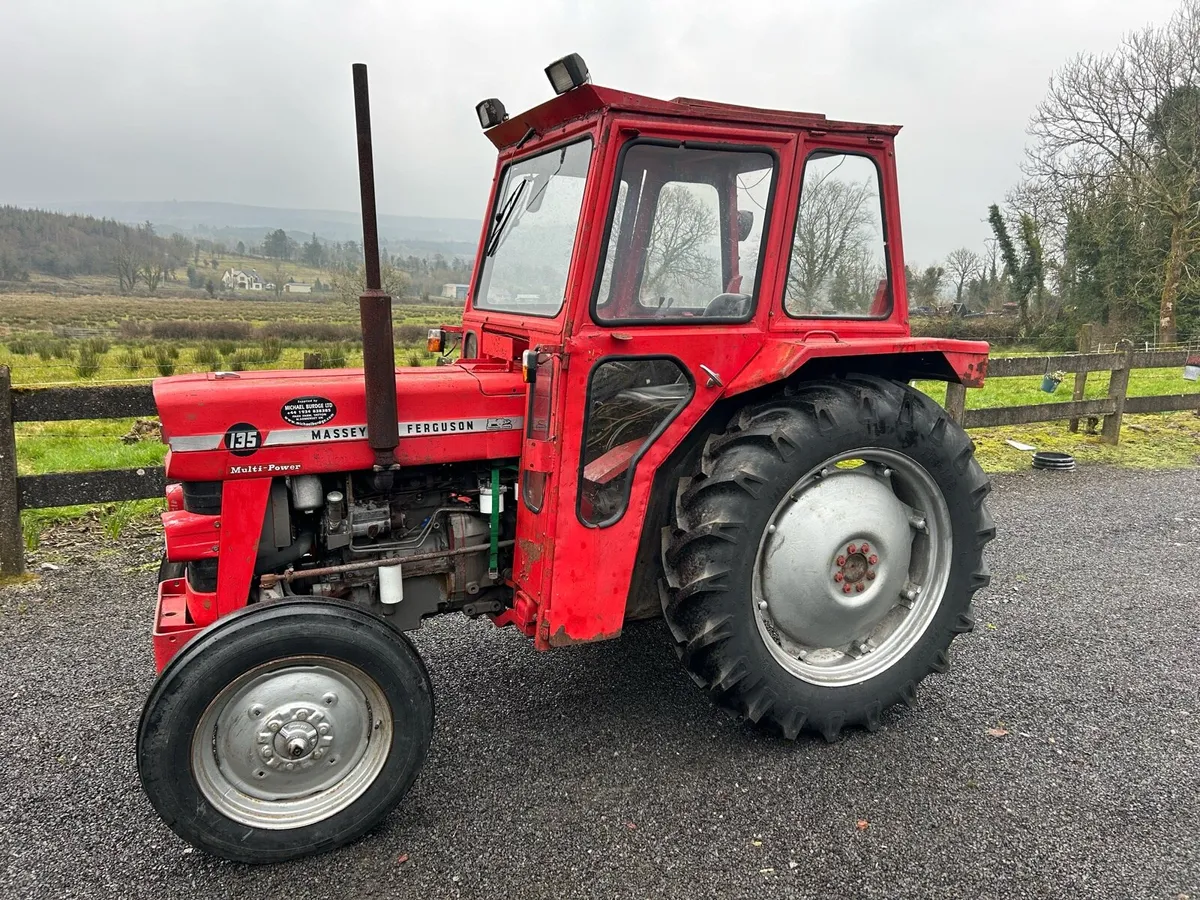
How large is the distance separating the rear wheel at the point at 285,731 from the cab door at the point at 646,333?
63 cm

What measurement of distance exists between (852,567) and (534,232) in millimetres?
1931

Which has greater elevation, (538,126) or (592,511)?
(538,126)

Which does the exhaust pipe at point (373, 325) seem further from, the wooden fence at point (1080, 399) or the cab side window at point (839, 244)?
the wooden fence at point (1080, 399)

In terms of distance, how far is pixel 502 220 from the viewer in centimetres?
352

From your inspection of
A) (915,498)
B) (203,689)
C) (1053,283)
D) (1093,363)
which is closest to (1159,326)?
(1053,283)

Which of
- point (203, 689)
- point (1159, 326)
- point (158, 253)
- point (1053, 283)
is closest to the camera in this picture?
point (203, 689)

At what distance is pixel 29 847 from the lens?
254cm

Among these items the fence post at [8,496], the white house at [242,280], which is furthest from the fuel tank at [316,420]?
the white house at [242,280]

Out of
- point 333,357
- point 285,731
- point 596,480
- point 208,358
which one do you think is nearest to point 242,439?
point 285,731

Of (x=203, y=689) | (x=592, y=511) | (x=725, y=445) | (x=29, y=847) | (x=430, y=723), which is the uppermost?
(x=725, y=445)

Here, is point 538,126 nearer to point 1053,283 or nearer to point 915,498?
point 915,498

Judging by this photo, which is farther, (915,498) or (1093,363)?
(1093,363)

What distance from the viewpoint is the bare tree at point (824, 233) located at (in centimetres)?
307

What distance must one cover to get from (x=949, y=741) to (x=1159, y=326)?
793 inches
